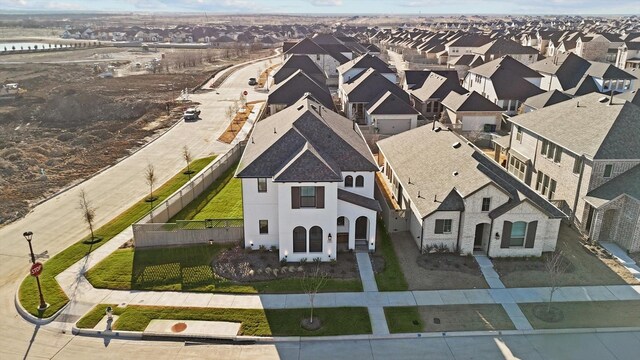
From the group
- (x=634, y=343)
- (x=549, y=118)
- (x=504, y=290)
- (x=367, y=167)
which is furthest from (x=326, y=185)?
(x=549, y=118)

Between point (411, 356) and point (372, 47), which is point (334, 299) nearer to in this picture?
point (411, 356)

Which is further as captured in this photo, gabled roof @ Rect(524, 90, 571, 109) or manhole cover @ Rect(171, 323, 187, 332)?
gabled roof @ Rect(524, 90, 571, 109)

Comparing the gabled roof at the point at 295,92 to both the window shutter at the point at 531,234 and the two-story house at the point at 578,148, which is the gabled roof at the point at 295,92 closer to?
the two-story house at the point at 578,148

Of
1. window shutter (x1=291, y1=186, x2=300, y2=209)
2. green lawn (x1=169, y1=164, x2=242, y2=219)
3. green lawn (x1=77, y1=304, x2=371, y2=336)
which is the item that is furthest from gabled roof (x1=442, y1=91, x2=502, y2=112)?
green lawn (x1=77, y1=304, x2=371, y2=336)

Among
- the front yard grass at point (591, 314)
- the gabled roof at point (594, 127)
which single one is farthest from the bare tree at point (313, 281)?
the gabled roof at point (594, 127)

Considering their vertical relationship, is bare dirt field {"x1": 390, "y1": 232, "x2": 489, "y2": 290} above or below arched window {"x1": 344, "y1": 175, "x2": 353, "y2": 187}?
below

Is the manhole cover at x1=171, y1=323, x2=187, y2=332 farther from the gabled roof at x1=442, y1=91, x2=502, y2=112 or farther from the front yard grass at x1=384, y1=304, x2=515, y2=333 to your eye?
the gabled roof at x1=442, y1=91, x2=502, y2=112
